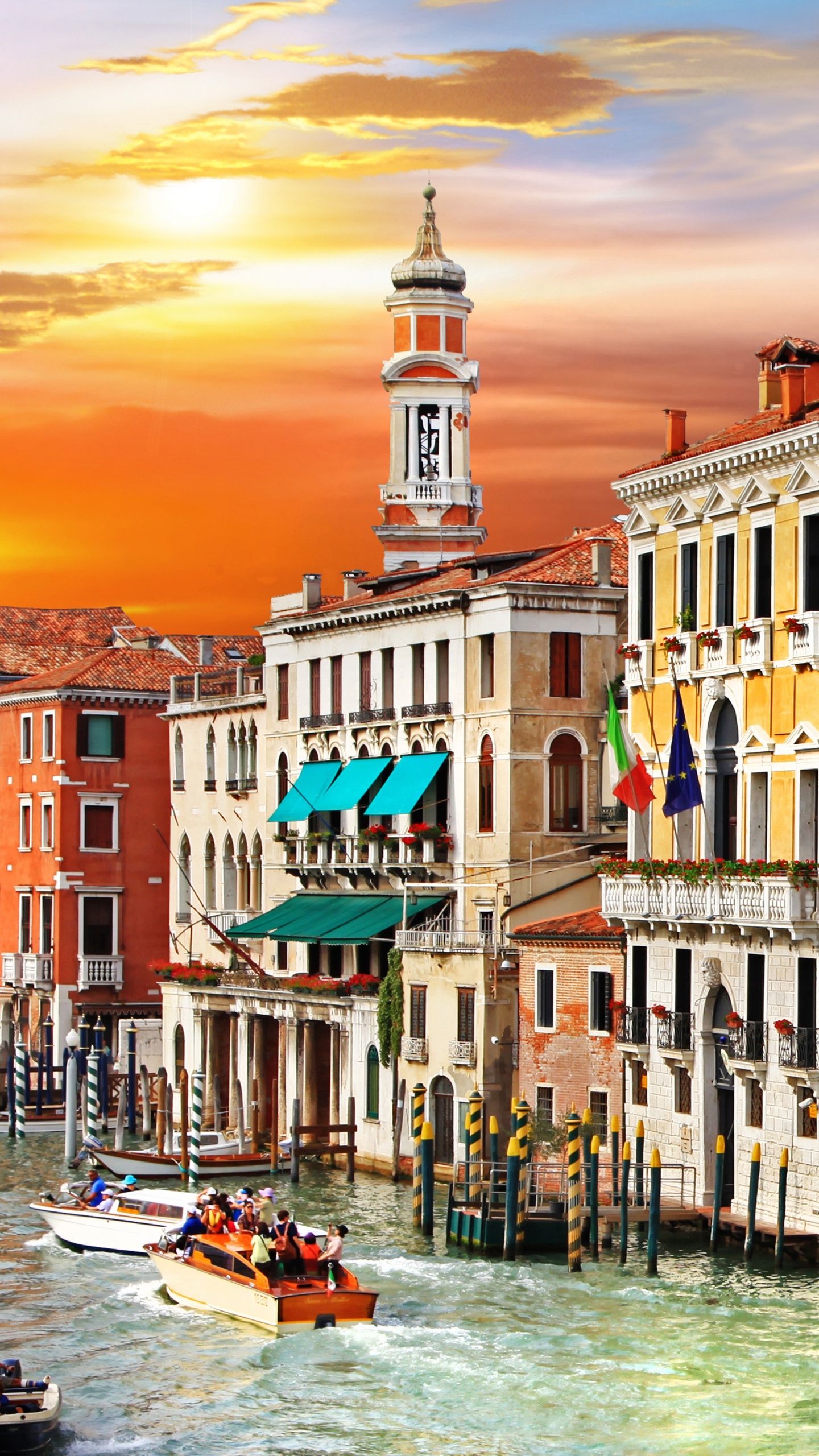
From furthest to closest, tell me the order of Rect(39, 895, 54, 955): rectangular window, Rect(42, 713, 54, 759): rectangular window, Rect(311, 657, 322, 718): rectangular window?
Rect(42, 713, 54, 759): rectangular window → Rect(39, 895, 54, 955): rectangular window → Rect(311, 657, 322, 718): rectangular window

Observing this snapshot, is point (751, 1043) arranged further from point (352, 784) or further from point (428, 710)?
point (352, 784)

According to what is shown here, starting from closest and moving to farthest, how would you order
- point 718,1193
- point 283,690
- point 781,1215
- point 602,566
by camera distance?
point 781,1215 < point 718,1193 < point 602,566 < point 283,690

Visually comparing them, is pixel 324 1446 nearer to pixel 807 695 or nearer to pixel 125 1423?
pixel 125 1423

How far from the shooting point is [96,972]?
81938mm

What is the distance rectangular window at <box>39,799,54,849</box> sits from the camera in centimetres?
8338

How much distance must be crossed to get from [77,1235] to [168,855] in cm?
3313

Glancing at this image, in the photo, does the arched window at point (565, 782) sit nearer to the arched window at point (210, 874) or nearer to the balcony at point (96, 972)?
the arched window at point (210, 874)

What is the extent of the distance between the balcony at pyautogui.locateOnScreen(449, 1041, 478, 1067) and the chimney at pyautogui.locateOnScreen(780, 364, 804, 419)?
15.8 m

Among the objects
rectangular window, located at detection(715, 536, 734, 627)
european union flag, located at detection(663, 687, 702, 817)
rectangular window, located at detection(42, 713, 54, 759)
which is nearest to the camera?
european union flag, located at detection(663, 687, 702, 817)

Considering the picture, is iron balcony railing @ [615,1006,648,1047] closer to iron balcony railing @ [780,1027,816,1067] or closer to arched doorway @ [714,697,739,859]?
Answer: arched doorway @ [714,697,739,859]

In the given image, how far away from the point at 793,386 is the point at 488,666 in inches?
628

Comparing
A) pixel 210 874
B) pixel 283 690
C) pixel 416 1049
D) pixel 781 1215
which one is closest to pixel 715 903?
pixel 781 1215

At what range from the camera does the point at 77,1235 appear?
49.5 m

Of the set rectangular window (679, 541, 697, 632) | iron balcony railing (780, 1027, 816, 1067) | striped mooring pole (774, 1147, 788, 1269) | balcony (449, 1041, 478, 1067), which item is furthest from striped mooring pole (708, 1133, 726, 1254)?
balcony (449, 1041, 478, 1067)
